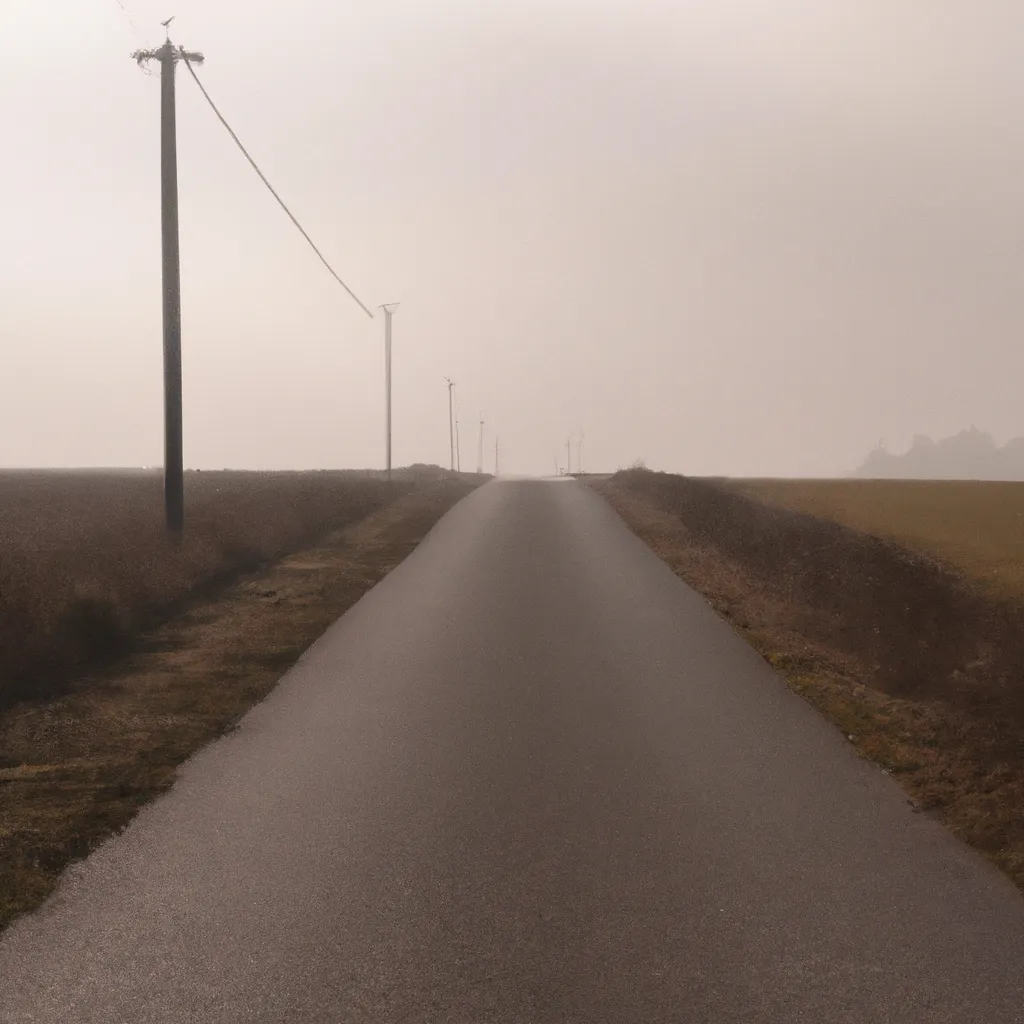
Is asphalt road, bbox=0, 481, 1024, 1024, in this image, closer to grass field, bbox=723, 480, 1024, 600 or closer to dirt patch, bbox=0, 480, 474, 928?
dirt patch, bbox=0, 480, 474, 928

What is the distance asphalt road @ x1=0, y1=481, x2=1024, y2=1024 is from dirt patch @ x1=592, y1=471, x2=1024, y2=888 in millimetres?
463

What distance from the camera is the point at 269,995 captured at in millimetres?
4469

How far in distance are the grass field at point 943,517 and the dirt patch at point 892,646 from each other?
917mm

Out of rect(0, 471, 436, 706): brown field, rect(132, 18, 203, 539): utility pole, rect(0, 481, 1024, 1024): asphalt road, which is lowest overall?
rect(0, 481, 1024, 1024): asphalt road

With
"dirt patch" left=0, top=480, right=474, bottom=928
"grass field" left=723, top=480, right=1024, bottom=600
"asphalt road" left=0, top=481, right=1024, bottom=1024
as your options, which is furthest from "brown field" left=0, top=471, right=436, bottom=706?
"grass field" left=723, top=480, right=1024, bottom=600

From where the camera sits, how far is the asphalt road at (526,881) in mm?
4504

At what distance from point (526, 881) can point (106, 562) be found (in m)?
11.5

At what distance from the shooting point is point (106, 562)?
15.4 m

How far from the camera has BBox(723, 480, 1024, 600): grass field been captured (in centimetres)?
2112

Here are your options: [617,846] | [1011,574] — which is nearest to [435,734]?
[617,846]

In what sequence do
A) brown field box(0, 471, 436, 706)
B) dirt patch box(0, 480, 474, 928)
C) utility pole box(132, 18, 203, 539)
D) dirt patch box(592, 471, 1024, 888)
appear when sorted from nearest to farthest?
dirt patch box(0, 480, 474, 928) < dirt patch box(592, 471, 1024, 888) < brown field box(0, 471, 436, 706) < utility pole box(132, 18, 203, 539)

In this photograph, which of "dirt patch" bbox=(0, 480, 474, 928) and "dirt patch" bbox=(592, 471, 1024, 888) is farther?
"dirt patch" bbox=(592, 471, 1024, 888)

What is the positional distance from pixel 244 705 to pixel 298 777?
7.71 ft

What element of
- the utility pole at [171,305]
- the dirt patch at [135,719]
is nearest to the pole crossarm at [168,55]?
the utility pole at [171,305]
